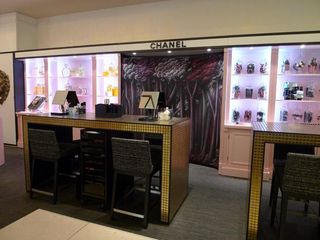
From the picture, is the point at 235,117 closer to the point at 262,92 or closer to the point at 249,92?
the point at 249,92

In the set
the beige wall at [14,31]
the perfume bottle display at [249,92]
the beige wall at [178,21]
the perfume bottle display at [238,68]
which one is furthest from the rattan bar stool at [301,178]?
the beige wall at [14,31]

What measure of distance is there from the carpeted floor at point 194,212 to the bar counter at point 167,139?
187 mm

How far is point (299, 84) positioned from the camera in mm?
3980

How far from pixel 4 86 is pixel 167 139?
16.1 feet

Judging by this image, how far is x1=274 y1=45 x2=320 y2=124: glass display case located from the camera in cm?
386

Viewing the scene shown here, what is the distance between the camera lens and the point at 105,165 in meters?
2.77

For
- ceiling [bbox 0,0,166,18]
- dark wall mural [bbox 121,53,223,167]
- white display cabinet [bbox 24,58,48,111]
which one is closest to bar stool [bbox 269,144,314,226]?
dark wall mural [bbox 121,53,223,167]

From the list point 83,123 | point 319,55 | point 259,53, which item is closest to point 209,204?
point 83,123

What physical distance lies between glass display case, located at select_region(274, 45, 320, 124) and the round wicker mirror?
571 centimetres

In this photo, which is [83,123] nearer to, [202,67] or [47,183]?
[47,183]

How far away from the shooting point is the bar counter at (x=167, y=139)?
8.07ft

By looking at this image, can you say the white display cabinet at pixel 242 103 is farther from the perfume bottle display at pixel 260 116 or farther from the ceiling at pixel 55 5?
the ceiling at pixel 55 5

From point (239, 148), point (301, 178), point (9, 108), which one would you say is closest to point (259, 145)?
point (301, 178)

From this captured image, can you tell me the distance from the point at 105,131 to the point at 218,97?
2393 millimetres
